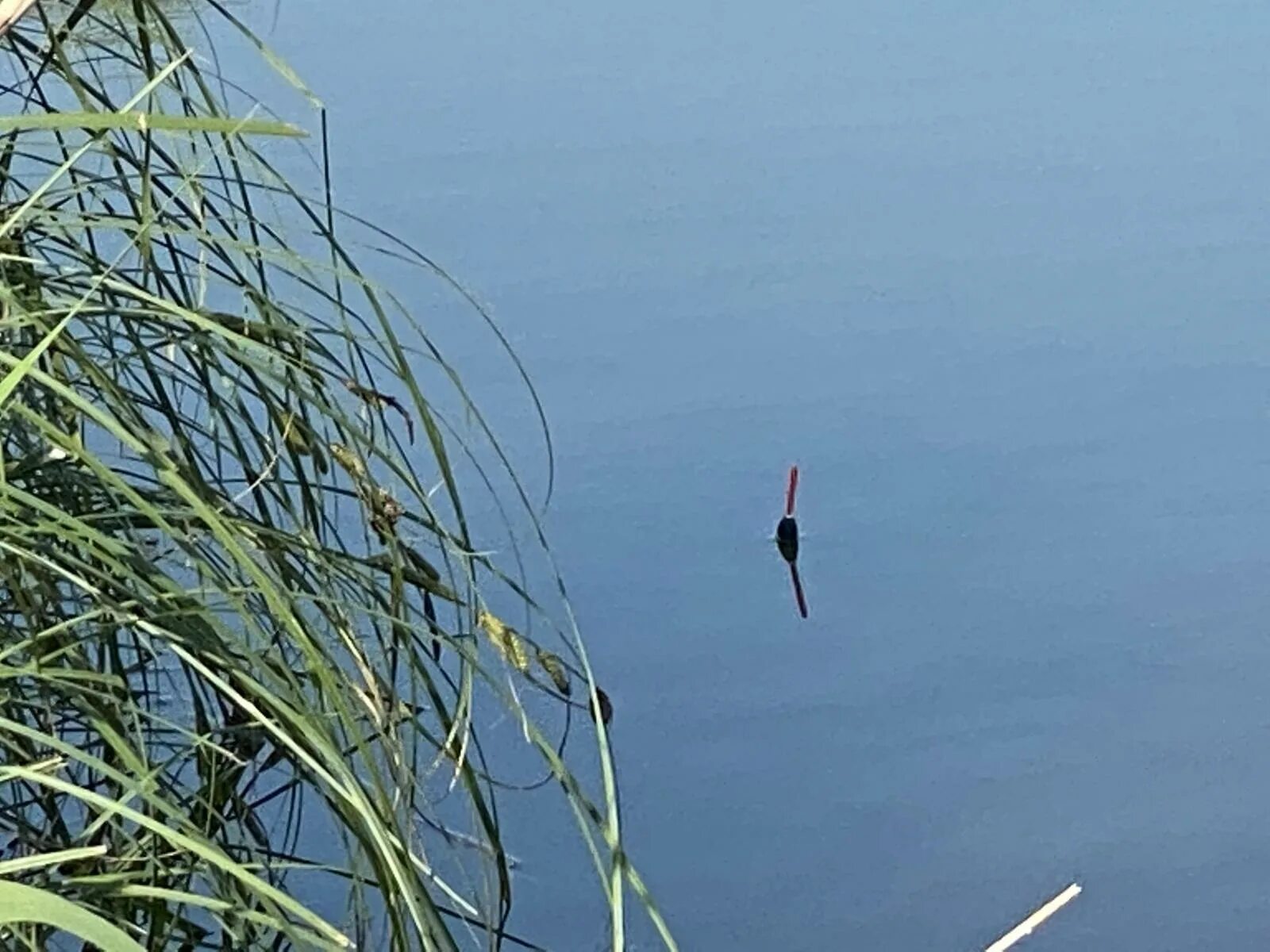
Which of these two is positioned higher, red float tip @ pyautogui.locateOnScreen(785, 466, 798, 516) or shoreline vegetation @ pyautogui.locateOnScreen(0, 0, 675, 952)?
red float tip @ pyautogui.locateOnScreen(785, 466, 798, 516)

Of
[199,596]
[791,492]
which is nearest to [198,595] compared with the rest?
[199,596]

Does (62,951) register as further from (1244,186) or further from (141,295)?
(1244,186)

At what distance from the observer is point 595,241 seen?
241 cm

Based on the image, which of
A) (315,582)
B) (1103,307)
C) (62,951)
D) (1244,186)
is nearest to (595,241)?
(1103,307)

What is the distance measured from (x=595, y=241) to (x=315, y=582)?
1718 millimetres

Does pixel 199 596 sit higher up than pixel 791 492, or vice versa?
pixel 791 492

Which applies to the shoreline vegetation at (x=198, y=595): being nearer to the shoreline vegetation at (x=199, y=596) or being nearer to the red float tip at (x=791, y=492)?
the shoreline vegetation at (x=199, y=596)

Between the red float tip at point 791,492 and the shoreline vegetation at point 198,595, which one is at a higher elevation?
the red float tip at point 791,492

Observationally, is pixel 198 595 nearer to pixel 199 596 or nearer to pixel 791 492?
pixel 199 596

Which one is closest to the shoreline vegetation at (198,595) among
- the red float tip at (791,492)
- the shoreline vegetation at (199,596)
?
the shoreline vegetation at (199,596)

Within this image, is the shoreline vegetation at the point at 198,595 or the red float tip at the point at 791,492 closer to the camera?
the shoreline vegetation at the point at 198,595

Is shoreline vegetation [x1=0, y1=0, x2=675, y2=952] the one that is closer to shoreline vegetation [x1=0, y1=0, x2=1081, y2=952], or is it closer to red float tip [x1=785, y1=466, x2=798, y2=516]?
shoreline vegetation [x1=0, y1=0, x2=1081, y2=952]

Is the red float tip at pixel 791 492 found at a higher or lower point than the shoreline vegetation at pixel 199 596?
higher

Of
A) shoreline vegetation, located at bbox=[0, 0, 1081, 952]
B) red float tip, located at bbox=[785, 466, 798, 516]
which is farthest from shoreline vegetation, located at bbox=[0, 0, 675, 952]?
red float tip, located at bbox=[785, 466, 798, 516]
